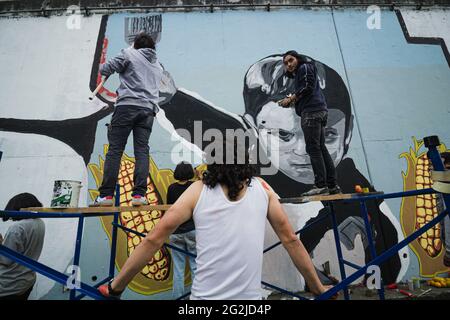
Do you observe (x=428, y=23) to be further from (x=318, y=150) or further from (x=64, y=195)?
(x=64, y=195)

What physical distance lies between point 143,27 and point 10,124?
341 centimetres

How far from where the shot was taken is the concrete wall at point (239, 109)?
418 cm

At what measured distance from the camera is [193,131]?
4.90 metres

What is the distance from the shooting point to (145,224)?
4262 millimetres

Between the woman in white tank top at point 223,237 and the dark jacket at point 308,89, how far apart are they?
1855mm

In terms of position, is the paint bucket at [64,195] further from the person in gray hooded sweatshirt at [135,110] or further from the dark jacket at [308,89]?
the dark jacket at [308,89]

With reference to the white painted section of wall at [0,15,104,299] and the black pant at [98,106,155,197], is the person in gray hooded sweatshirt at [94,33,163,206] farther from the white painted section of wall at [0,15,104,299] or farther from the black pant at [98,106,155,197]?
the white painted section of wall at [0,15,104,299]

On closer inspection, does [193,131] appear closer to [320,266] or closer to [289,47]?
[289,47]

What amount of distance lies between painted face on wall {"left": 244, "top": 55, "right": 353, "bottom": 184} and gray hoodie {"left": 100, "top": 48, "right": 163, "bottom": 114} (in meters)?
2.52

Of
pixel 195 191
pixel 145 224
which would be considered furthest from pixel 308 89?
pixel 145 224

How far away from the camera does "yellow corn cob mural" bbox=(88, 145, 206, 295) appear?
157 inches

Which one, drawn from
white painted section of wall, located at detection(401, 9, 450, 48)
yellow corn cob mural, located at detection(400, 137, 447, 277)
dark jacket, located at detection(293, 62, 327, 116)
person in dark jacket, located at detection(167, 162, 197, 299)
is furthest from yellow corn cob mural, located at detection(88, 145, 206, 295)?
white painted section of wall, located at detection(401, 9, 450, 48)

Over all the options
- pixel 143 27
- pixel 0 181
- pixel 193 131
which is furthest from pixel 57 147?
pixel 143 27

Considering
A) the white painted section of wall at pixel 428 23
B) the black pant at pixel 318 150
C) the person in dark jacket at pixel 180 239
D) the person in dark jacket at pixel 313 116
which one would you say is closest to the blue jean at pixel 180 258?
the person in dark jacket at pixel 180 239
